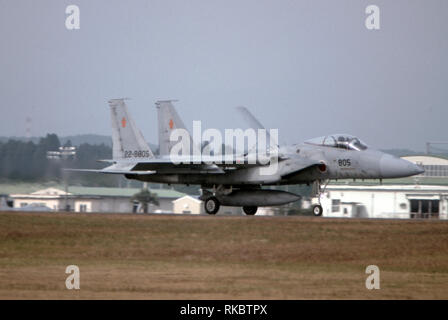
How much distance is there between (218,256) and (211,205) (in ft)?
31.9

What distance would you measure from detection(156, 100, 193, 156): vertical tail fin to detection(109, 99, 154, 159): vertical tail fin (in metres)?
0.58

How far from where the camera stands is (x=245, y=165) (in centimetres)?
2542

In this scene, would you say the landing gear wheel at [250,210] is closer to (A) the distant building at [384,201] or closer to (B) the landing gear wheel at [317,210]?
(B) the landing gear wheel at [317,210]

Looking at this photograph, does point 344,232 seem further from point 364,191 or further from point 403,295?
point 364,191

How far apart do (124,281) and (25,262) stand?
3.53 m

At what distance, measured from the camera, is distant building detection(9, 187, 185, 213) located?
2989 centimetres

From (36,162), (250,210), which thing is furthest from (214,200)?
(36,162)

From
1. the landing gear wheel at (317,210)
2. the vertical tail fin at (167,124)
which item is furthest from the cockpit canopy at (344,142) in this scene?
the vertical tail fin at (167,124)

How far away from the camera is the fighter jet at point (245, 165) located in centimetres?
2414

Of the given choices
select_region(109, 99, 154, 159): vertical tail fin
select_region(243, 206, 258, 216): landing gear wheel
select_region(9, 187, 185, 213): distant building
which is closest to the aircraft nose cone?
select_region(243, 206, 258, 216): landing gear wheel

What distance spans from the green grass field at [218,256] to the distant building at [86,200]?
5673mm

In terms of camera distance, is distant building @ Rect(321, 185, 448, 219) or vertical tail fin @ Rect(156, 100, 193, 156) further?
distant building @ Rect(321, 185, 448, 219)

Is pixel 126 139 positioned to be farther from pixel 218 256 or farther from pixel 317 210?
pixel 218 256

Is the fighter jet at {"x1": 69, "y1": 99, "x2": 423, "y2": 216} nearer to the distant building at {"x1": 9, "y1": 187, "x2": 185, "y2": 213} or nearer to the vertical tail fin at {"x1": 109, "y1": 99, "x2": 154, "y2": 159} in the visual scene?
the vertical tail fin at {"x1": 109, "y1": 99, "x2": 154, "y2": 159}
